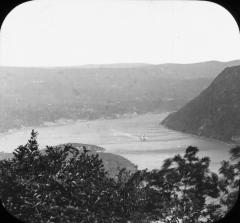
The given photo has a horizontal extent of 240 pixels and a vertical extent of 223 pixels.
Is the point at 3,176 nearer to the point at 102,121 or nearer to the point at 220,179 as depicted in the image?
the point at 102,121

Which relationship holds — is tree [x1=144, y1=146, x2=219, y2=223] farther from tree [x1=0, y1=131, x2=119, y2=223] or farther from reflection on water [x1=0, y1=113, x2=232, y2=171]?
tree [x1=0, y1=131, x2=119, y2=223]

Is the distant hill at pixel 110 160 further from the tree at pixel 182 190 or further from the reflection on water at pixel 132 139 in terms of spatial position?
the tree at pixel 182 190

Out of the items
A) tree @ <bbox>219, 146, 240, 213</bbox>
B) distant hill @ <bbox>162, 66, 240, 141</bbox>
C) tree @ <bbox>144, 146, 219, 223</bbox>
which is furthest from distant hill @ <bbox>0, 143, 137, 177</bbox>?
tree @ <bbox>219, 146, 240, 213</bbox>

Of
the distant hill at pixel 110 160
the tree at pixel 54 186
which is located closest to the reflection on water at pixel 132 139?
the distant hill at pixel 110 160

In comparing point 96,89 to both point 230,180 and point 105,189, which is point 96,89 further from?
point 230,180

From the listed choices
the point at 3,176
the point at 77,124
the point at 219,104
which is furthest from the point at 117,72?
the point at 3,176

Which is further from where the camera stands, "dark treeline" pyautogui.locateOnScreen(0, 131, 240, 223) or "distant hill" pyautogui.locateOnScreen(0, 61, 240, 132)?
"distant hill" pyautogui.locateOnScreen(0, 61, 240, 132)
